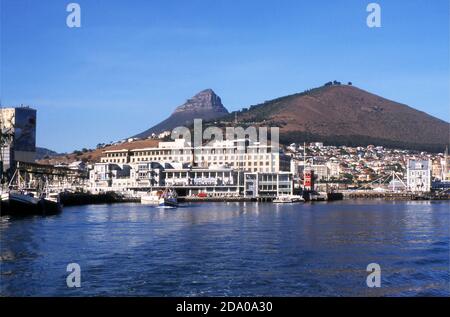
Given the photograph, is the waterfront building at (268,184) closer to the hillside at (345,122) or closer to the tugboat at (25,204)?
the tugboat at (25,204)

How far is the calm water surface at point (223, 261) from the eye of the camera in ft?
41.3

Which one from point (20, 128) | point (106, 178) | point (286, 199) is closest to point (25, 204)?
point (20, 128)

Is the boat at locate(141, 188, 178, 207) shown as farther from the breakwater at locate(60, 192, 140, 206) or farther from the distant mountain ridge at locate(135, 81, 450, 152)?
the distant mountain ridge at locate(135, 81, 450, 152)

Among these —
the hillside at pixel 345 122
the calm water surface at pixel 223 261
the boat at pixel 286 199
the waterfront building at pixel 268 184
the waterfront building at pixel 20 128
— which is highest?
the hillside at pixel 345 122

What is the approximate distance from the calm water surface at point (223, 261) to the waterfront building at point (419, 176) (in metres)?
81.3

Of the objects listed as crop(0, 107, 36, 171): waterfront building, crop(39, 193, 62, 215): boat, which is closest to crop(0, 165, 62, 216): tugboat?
crop(39, 193, 62, 215): boat

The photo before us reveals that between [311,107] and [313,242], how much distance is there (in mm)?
168465

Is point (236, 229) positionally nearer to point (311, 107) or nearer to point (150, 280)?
point (150, 280)

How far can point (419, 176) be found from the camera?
342 ft

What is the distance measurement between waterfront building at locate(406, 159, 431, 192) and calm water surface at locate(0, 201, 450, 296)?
81312 mm

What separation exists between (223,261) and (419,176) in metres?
94.1

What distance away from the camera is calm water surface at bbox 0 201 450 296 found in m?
12.6

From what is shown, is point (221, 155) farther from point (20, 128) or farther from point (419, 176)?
point (20, 128)

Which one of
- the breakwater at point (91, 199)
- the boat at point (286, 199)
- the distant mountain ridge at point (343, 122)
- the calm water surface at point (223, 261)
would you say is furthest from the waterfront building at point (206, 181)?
the distant mountain ridge at point (343, 122)
